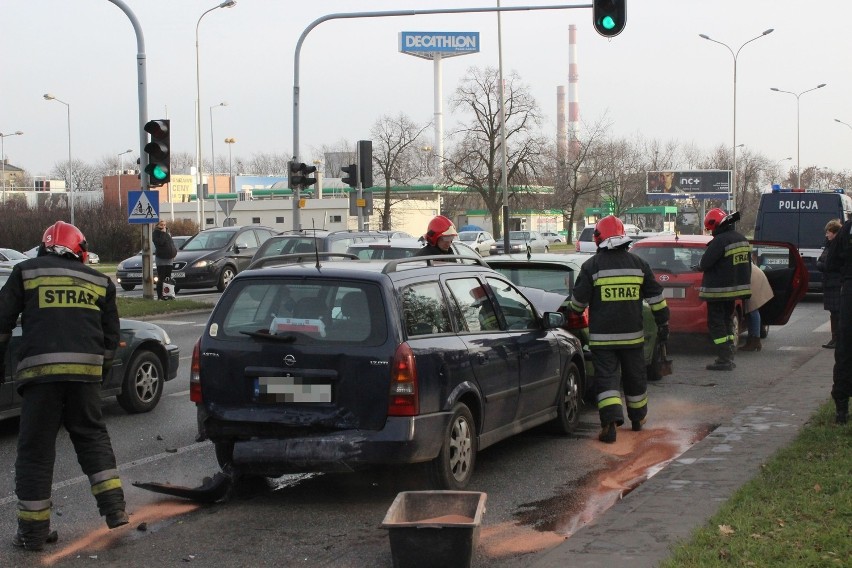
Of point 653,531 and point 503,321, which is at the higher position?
point 503,321

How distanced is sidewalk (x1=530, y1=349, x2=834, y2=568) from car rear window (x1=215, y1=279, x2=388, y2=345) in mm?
1797

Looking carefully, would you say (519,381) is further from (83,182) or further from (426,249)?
(83,182)

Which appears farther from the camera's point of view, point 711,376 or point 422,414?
point 711,376

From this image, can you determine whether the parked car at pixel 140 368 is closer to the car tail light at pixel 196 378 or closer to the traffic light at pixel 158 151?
the car tail light at pixel 196 378

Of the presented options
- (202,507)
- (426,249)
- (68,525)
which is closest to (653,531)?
(202,507)

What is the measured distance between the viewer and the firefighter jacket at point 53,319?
19.9 feet

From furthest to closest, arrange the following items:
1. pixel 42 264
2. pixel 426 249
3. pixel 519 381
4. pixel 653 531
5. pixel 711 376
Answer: pixel 711 376
pixel 426 249
pixel 519 381
pixel 42 264
pixel 653 531

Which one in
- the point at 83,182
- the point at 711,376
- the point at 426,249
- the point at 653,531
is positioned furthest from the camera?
the point at 83,182

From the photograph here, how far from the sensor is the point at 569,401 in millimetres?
9195

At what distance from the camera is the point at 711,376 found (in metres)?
13.0

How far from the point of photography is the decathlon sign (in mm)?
117438

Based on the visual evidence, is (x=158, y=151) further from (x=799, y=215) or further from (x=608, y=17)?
(x=799, y=215)

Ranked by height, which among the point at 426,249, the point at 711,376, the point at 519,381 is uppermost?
the point at 426,249

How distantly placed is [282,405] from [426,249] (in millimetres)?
5363
